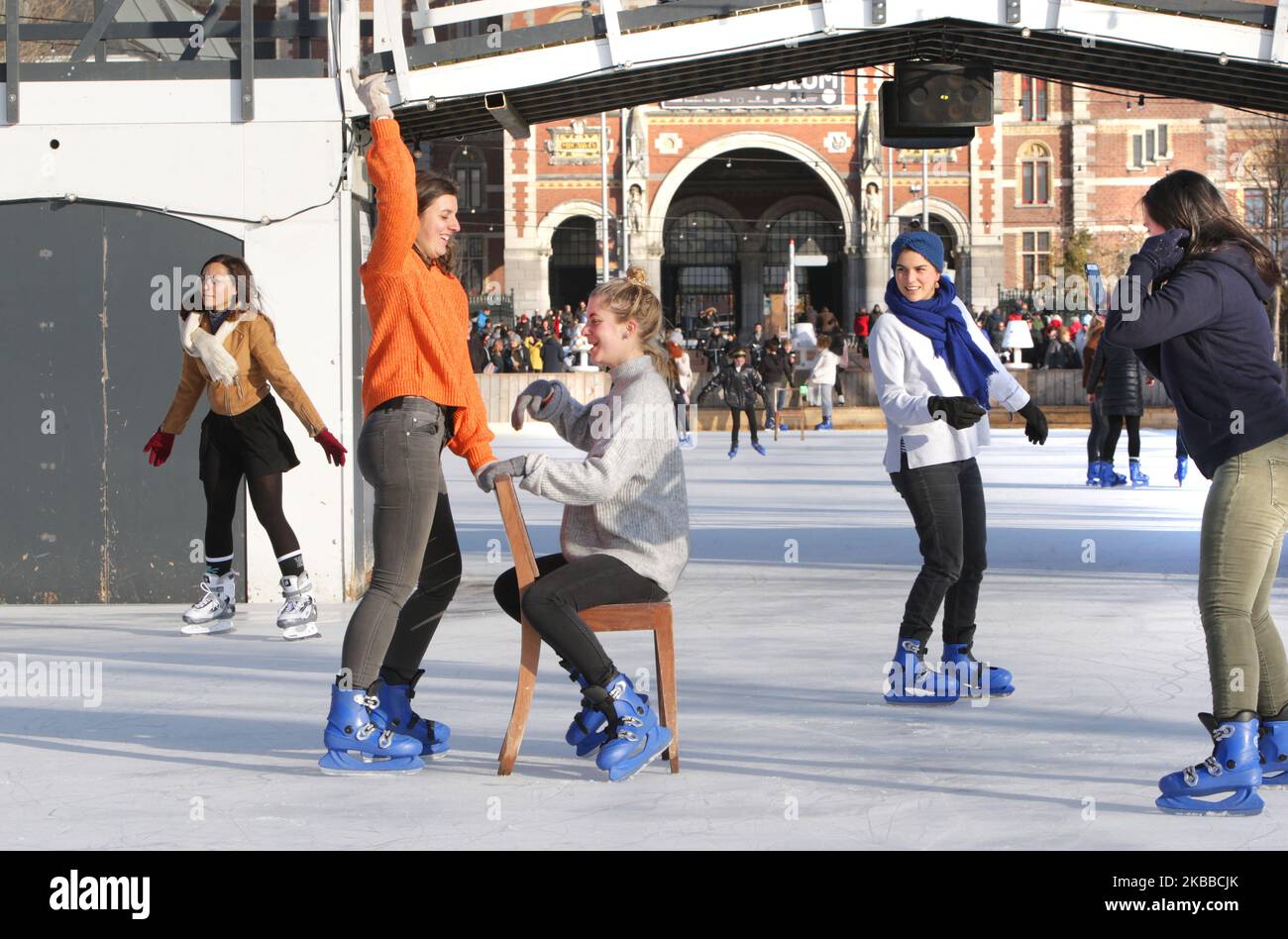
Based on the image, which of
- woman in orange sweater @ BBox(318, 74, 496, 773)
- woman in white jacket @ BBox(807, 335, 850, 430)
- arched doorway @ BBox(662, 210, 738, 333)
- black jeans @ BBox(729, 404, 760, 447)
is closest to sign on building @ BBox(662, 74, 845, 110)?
arched doorway @ BBox(662, 210, 738, 333)

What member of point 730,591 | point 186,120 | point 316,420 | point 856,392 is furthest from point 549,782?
point 856,392

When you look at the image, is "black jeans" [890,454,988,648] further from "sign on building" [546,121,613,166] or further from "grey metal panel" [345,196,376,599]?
"sign on building" [546,121,613,166]


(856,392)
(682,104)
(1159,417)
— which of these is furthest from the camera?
(682,104)

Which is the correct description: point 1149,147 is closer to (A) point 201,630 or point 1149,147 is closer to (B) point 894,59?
(B) point 894,59

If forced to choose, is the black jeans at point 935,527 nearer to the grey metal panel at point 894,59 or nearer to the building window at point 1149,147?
the grey metal panel at point 894,59

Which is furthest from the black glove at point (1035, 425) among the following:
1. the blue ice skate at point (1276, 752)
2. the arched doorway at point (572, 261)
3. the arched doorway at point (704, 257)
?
the arched doorway at point (704, 257)

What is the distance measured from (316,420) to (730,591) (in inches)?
108

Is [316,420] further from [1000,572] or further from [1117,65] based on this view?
[1117,65]

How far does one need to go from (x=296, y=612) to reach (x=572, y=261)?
164 feet

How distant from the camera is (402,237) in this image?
5.18 m

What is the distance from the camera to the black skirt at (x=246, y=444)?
775 cm

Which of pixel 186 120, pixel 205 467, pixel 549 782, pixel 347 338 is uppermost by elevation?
pixel 186 120

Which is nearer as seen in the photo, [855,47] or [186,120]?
[186,120]

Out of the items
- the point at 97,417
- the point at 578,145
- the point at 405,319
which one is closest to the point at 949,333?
the point at 405,319
